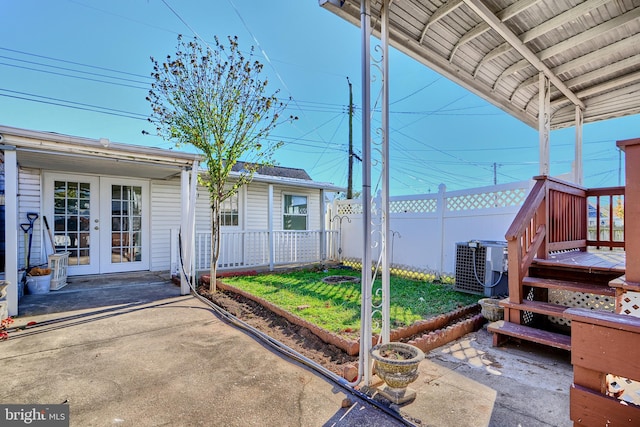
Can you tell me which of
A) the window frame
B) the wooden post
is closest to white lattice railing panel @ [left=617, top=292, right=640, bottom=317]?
the wooden post

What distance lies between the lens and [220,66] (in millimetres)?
5145

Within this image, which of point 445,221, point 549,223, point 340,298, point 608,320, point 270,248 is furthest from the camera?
point 270,248

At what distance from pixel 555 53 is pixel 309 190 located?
7.13 m

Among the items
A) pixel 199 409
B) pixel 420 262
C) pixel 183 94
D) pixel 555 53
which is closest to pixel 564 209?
pixel 555 53

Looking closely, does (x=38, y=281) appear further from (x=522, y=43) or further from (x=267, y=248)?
(x=522, y=43)

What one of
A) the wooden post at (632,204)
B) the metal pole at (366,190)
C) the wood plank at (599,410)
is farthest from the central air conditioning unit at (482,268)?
the wood plank at (599,410)

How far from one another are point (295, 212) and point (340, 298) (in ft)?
17.6

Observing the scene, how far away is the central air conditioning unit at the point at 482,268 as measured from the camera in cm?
461

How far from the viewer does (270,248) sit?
795 cm

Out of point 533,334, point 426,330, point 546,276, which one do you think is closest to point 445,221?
point 546,276

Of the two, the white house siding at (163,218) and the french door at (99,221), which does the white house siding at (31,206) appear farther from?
the white house siding at (163,218)

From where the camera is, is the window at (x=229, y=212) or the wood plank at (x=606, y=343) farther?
the window at (x=229, y=212)

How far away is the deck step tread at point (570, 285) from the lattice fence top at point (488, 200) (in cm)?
202

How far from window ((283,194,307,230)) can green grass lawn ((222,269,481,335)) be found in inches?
118
